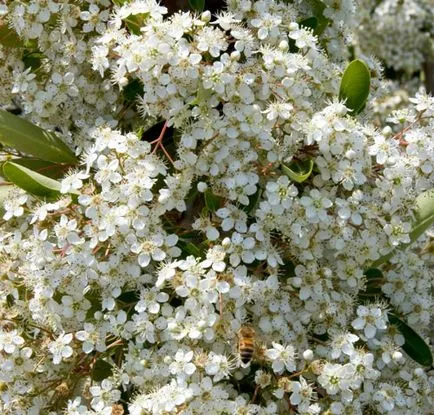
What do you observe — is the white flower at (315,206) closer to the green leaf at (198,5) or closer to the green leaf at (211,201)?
the green leaf at (211,201)

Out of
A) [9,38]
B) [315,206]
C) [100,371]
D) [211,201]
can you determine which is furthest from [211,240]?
[9,38]

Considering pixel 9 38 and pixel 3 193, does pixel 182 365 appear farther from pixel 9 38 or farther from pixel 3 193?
pixel 9 38

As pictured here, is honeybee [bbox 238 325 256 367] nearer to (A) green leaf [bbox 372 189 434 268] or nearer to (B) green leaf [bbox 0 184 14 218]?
(A) green leaf [bbox 372 189 434 268]

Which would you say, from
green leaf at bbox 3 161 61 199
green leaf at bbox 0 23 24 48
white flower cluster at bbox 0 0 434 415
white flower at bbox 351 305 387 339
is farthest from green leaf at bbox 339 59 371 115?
green leaf at bbox 0 23 24 48

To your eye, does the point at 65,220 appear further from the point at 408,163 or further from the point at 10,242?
the point at 408,163

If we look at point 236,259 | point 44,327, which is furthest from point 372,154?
point 44,327

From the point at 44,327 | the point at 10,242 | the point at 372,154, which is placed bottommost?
the point at 44,327
